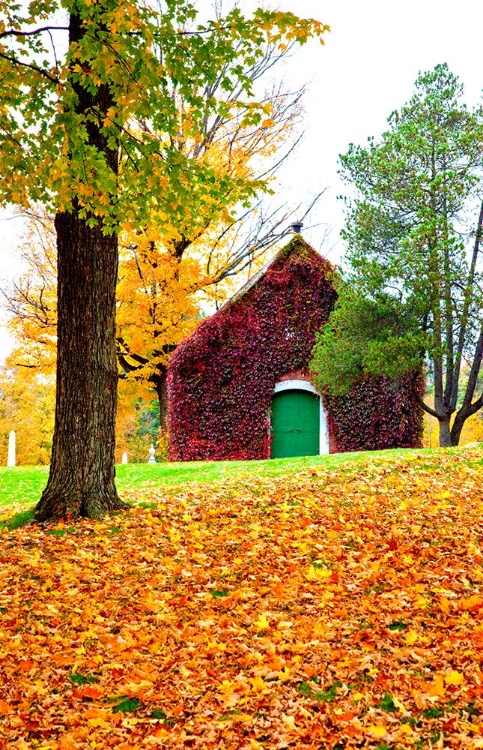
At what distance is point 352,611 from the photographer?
211 inches

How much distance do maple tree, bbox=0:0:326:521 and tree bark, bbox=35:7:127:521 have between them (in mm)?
12

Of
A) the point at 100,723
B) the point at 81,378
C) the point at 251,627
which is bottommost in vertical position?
the point at 100,723

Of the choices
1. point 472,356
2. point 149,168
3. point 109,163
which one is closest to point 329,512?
point 149,168

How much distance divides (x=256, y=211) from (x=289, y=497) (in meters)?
16.5

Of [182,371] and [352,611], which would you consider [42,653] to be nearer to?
[352,611]

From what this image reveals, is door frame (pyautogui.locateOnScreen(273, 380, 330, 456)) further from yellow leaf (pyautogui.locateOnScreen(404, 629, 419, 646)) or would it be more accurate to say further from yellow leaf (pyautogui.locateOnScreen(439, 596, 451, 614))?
yellow leaf (pyautogui.locateOnScreen(404, 629, 419, 646))

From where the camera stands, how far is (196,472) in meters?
14.9

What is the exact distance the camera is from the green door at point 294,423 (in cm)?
1945

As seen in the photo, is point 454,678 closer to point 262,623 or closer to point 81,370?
point 262,623

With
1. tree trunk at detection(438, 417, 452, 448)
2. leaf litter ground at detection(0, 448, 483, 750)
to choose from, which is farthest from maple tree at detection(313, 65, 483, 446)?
leaf litter ground at detection(0, 448, 483, 750)

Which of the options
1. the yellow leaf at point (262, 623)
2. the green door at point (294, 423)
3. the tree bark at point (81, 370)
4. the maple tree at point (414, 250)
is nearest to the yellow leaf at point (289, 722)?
the yellow leaf at point (262, 623)

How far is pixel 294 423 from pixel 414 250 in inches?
236

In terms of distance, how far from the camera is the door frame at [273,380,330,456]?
1920 centimetres

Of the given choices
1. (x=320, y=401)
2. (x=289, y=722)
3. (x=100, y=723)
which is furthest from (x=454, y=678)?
(x=320, y=401)
